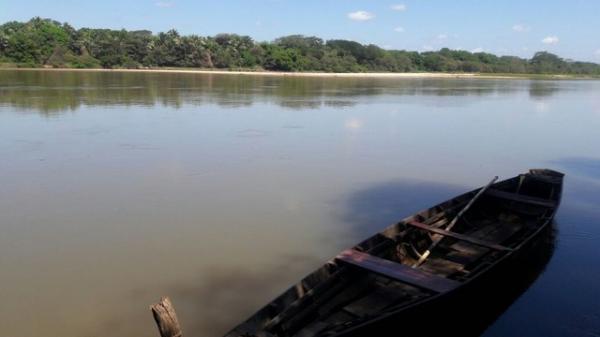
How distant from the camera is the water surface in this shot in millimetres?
6184

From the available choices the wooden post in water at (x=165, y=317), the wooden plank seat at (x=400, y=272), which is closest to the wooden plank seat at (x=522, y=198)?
the wooden plank seat at (x=400, y=272)

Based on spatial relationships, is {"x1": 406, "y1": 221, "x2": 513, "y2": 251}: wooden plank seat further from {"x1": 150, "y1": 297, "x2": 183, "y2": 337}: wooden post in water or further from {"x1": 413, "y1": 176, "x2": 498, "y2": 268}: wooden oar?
{"x1": 150, "y1": 297, "x2": 183, "y2": 337}: wooden post in water

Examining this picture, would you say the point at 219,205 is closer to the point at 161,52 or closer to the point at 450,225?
the point at 450,225

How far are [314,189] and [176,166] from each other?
414 centimetres

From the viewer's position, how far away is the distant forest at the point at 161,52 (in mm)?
69062

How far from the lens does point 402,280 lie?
5340mm

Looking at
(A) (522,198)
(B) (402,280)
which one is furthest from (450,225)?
(B) (402,280)

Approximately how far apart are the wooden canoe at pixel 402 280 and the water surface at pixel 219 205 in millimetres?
771

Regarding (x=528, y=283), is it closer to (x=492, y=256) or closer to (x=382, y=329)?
(x=492, y=256)

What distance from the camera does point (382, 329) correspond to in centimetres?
470

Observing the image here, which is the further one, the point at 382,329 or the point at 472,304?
the point at 472,304

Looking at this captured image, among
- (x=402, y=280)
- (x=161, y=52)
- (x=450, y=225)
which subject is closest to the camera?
(x=402, y=280)

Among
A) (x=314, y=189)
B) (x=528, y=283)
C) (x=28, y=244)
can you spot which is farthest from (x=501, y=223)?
(x=28, y=244)

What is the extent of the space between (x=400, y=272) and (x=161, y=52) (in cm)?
7773
